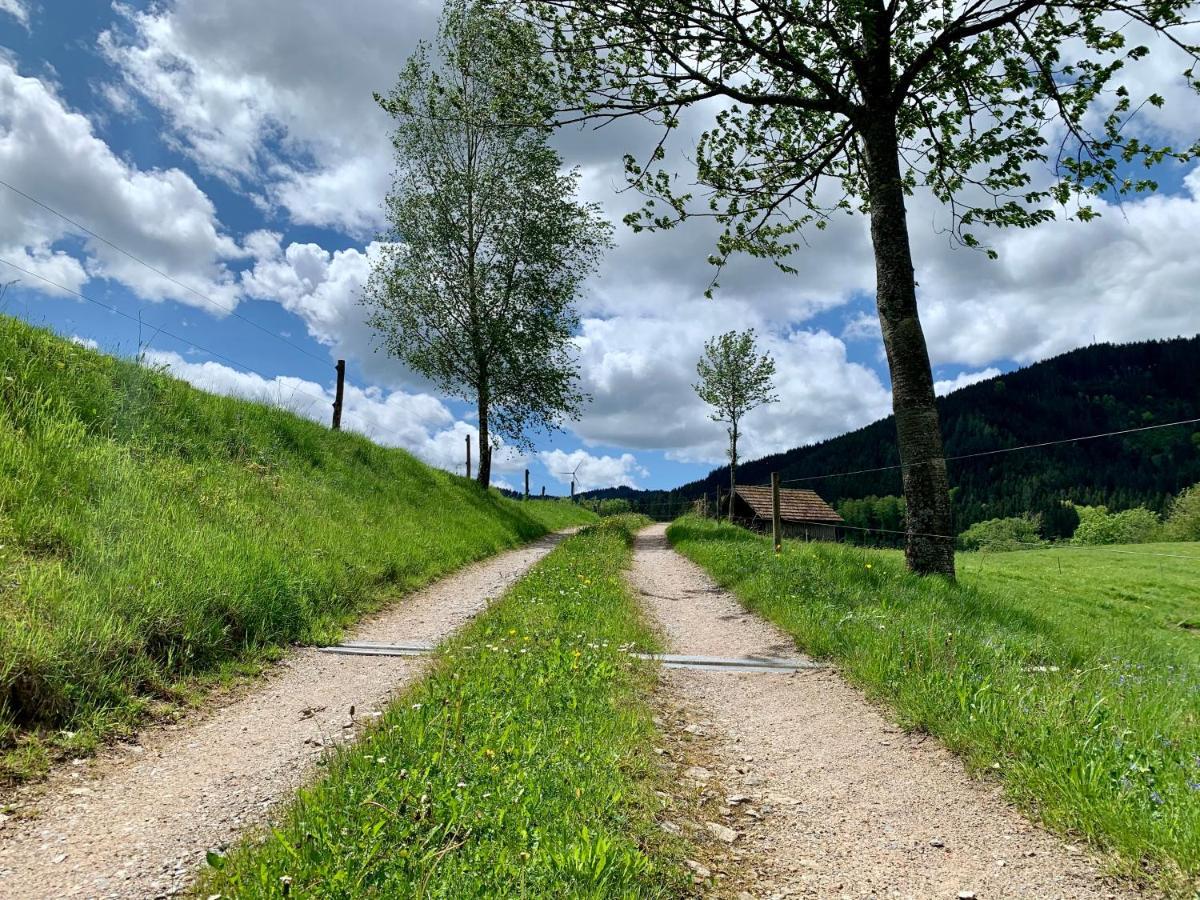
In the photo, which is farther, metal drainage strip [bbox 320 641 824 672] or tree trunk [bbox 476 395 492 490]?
tree trunk [bbox 476 395 492 490]

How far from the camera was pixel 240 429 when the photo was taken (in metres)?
12.3

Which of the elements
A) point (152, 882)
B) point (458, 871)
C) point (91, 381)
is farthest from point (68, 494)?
point (458, 871)

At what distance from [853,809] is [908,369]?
733 cm

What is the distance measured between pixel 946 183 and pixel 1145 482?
15875mm

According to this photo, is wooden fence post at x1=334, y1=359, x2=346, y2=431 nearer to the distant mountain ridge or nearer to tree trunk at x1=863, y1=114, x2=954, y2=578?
tree trunk at x1=863, y1=114, x2=954, y2=578

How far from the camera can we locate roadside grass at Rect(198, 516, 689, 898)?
8.86 feet

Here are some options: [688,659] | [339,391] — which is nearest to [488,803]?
[688,659]

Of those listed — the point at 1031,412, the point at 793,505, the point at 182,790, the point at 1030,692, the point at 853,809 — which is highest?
the point at 1031,412

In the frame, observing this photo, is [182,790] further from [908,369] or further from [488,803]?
[908,369]

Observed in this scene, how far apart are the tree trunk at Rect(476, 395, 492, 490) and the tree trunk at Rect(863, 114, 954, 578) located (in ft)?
63.3

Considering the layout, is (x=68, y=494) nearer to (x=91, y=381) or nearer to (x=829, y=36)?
(x=91, y=381)

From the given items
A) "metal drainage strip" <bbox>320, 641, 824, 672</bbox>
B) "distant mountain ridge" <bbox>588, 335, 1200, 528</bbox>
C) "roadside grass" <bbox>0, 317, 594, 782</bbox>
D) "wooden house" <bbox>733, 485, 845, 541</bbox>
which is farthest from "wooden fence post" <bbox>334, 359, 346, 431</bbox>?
"distant mountain ridge" <bbox>588, 335, 1200, 528</bbox>

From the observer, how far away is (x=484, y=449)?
2684 centimetres

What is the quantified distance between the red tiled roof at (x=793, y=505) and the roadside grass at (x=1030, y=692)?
122 ft
